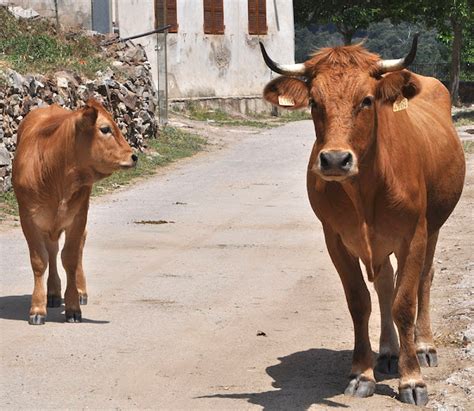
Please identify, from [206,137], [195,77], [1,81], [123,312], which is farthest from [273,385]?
[195,77]

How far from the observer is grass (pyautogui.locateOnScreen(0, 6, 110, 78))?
21500mm

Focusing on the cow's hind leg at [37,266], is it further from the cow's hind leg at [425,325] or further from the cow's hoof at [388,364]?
the cow's hind leg at [425,325]

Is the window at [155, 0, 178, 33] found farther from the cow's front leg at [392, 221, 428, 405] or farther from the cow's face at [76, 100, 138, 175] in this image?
the cow's front leg at [392, 221, 428, 405]

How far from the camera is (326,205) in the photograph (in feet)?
24.0

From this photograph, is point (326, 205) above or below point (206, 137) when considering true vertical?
above

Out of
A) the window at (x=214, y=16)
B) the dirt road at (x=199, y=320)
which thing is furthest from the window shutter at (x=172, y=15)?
the dirt road at (x=199, y=320)

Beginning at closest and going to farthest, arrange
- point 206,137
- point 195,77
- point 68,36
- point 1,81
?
point 1,81 → point 68,36 → point 206,137 → point 195,77

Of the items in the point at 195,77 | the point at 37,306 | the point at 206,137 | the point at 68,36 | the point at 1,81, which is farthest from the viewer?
the point at 195,77

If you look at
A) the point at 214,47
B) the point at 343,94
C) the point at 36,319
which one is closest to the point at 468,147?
the point at 214,47

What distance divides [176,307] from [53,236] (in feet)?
3.93

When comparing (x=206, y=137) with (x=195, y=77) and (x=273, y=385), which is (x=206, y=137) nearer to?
(x=195, y=77)

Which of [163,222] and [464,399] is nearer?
[464,399]

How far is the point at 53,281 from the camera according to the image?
33.5ft

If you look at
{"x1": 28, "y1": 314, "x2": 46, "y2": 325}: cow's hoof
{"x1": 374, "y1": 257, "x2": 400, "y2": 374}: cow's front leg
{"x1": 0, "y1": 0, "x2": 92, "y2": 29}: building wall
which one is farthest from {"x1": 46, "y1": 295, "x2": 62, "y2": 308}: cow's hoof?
{"x1": 0, "y1": 0, "x2": 92, "y2": 29}: building wall
